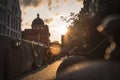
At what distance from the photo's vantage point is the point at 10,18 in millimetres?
87625

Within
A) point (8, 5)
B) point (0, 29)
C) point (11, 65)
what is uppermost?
point (8, 5)

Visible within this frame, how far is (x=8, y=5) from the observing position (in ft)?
282

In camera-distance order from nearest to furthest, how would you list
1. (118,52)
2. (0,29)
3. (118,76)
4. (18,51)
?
(118,76) → (118,52) → (18,51) → (0,29)

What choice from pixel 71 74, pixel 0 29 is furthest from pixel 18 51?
pixel 0 29

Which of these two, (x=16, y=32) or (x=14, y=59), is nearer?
(x=14, y=59)

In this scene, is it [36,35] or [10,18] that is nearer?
[10,18]

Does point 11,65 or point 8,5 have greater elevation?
point 8,5

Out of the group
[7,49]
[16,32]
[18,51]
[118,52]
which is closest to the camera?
[118,52]

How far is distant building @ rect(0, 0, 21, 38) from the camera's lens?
3113 inches

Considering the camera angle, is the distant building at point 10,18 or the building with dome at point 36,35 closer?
the distant building at point 10,18

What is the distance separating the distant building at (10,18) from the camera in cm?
7906

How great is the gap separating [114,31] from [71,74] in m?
0.47

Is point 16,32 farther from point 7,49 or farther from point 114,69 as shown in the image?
point 114,69

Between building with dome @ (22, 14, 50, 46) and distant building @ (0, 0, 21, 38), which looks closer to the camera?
distant building @ (0, 0, 21, 38)
